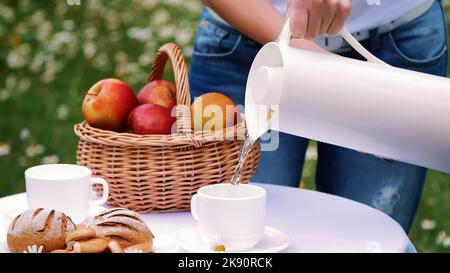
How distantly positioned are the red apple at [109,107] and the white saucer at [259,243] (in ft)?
1.02

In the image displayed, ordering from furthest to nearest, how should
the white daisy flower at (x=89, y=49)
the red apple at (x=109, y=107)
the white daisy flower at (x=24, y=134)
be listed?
1. the white daisy flower at (x=89, y=49)
2. the white daisy flower at (x=24, y=134)
3. the red apple at (x=109, y=107)

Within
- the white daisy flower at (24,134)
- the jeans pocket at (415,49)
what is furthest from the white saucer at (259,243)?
the white daisy flower at (24,134)

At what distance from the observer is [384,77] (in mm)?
1203

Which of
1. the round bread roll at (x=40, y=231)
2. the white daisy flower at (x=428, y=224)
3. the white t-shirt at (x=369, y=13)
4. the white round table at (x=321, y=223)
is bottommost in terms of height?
the white daisy flower at (x=428, y=224)

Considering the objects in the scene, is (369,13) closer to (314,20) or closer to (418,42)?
(418,42)

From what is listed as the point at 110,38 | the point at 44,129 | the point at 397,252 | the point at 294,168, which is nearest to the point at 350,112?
the point at 397,252

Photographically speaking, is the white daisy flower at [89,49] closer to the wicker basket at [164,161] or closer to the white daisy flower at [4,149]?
the white daisy flower at [4,149]

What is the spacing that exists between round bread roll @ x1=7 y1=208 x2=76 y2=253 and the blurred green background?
1720 mm

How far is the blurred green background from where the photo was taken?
10.1ft

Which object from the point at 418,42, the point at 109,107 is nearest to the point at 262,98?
the point at 109,107

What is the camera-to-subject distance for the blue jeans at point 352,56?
5.62 ft

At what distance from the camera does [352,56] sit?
1.70m

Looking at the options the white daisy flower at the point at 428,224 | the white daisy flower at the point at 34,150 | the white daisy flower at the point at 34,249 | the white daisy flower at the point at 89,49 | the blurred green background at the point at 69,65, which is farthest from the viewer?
the white daisy flower at the point at 89,49

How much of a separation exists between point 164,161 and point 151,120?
3.4 inches
